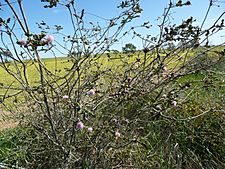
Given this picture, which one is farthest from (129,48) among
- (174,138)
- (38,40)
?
(38,40)

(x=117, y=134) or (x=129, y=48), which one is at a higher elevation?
(x=129, y=48)

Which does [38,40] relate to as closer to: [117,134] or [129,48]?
[117,134]

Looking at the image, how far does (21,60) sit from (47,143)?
967mm

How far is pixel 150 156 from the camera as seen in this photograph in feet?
9.46

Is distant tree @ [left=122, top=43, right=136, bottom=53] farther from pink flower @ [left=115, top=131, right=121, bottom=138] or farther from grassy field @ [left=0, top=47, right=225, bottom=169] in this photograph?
pink flower @ [left=115, top=131, right=121, bottom=138]

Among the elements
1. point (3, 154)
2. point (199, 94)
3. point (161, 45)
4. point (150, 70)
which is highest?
point (161, 45)

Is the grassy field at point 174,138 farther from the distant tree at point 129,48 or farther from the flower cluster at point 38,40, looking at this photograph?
the flower cluster at point 38,40

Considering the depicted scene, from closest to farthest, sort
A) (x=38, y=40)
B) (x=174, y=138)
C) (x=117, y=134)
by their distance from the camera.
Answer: (x=38, y=40) < (x=117, y=134) < (x=174, y=138)

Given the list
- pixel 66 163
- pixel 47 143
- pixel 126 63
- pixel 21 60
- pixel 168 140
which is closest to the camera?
pixel 21 60

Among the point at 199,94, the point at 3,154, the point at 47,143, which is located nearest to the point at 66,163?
the point at 47,143

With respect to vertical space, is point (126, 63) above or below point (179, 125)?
above

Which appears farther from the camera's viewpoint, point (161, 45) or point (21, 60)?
point (161, 45)

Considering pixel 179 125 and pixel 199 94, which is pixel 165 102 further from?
pixel 199 94

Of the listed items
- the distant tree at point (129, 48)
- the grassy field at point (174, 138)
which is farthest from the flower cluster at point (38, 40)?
the distant tree at point (129, 48)
